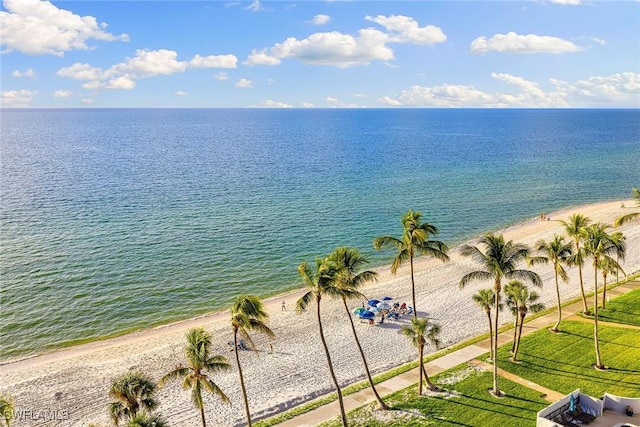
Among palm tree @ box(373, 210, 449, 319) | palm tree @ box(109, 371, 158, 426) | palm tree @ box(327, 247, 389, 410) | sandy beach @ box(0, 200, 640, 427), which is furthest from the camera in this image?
sandy beach @ box(0, 200, 640, 427)

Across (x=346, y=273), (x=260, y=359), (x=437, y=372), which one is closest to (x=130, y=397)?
(x=346, y=273)

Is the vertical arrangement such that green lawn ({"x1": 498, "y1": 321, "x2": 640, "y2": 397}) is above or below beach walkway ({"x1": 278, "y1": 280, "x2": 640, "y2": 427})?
above

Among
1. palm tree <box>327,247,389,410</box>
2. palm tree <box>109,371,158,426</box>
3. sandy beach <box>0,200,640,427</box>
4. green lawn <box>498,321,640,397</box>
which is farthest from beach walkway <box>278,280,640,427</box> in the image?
palm tree <box>109,371,158,426</box>

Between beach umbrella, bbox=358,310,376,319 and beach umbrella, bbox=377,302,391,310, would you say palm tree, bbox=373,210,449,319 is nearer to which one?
beach umbrella, bbox=358,310,376,319

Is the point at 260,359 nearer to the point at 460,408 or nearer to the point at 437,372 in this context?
the point at 437,372

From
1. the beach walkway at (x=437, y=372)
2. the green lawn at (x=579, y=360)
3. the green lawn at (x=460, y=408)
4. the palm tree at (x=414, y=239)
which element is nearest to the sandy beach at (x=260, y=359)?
the beach walkway at (x=437, y=372)

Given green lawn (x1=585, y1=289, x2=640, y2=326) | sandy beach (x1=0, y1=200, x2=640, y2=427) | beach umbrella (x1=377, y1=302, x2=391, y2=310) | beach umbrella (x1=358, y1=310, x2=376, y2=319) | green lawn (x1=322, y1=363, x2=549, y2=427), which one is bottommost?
sandy beach (x1=0, y1=200, x2=640, y2=427)

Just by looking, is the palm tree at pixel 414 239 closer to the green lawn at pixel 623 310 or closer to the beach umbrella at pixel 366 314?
the beach umbrella at pixel 366 314
